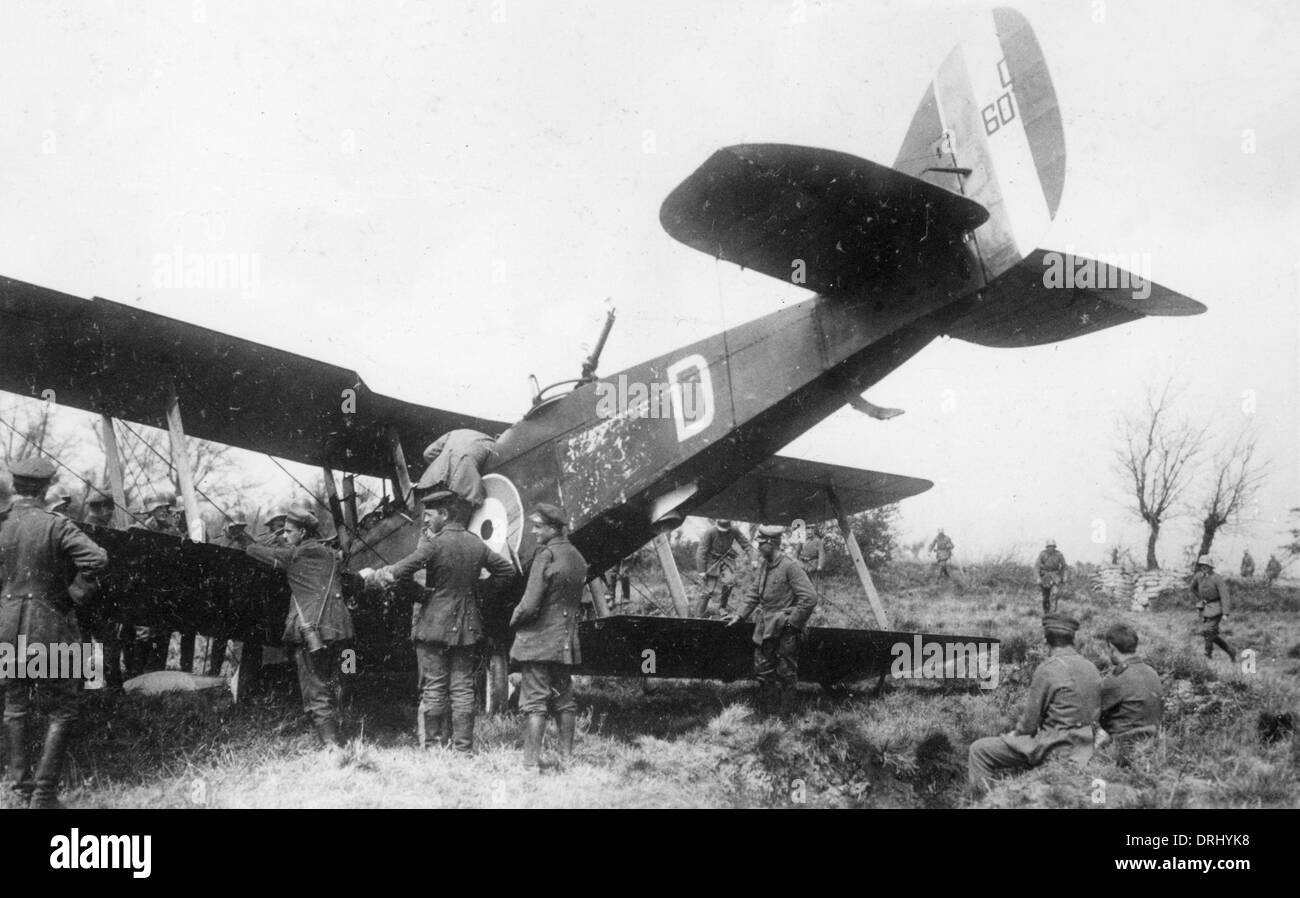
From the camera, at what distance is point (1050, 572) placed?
653 inches

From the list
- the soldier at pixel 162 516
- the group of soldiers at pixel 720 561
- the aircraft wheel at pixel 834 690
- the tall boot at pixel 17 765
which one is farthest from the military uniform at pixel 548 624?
the group of soldiers at pixel 720 561

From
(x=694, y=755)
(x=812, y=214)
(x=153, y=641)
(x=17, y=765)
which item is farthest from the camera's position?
(x=153, y=641)

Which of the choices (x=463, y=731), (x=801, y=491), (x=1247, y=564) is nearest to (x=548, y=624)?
(x=463, y=731)

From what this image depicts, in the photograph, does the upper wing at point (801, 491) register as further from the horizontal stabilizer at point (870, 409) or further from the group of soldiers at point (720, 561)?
the horizontal stabilizer at point (870, 409)

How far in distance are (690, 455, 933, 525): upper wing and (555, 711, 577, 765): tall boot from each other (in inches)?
172

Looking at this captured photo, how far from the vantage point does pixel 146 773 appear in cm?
468

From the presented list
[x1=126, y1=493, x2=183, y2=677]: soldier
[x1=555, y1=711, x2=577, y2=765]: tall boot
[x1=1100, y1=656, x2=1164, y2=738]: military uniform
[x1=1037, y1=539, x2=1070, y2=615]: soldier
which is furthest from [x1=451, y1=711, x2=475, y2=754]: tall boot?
[x1=1037, y1=539, x2=1070, y2=615]: soldier

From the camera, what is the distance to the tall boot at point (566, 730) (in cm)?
536

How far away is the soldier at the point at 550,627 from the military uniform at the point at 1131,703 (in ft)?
11.1

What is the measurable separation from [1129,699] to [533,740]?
373 cm

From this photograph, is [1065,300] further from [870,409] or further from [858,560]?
[858,560]
